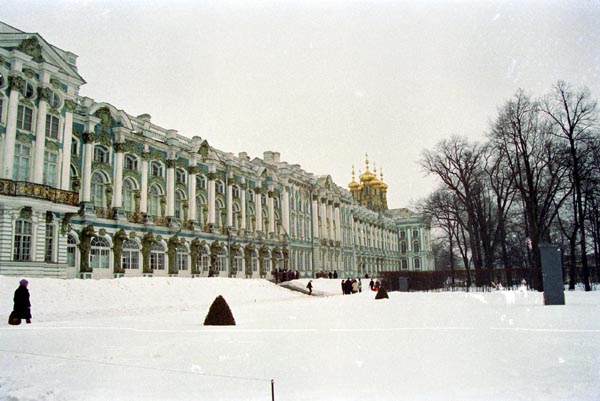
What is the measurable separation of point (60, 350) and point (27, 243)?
1769 cm

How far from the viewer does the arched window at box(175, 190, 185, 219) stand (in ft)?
128

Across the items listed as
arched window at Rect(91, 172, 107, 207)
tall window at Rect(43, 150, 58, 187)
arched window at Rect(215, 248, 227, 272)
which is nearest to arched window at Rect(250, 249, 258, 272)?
arched window at Rect(215, 248, 227, 272)

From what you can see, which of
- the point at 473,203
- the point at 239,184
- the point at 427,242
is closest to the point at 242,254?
the point at 239,184

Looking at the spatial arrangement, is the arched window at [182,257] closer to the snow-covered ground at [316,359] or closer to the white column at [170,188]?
the white column at [170,188]

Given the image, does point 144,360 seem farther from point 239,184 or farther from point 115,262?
point 239,184

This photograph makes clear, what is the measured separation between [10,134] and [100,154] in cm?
753

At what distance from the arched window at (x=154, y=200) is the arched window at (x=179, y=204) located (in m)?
2.09

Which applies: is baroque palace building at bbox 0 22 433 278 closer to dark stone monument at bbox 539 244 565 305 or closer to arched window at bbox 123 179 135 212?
arched window at bbox 123 179 135 212

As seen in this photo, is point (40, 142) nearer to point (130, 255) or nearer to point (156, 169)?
point (130, 255)

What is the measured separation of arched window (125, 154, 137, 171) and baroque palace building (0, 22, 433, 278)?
0.32 ft

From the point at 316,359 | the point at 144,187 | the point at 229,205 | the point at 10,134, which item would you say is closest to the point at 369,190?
the point at 229,205

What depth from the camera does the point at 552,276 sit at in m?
18.6

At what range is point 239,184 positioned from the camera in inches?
1849

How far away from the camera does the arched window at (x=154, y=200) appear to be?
36312mm
